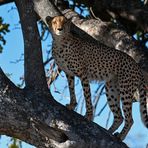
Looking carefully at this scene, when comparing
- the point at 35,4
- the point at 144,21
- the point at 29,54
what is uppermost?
the point at 29,54

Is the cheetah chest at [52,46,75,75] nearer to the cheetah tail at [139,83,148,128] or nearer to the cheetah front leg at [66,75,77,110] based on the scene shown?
the cheetah front leg at [66,75,77,110]

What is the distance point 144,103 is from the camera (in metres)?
6.19

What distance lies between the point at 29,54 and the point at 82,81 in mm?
962

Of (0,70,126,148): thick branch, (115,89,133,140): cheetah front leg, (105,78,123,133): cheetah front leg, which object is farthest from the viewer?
(105,78,123,133): cheetah front leg

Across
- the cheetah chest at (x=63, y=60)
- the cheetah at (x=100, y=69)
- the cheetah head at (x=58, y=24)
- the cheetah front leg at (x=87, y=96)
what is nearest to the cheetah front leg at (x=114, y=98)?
the cheetah at (x=100, y=69)

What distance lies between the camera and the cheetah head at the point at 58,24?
606cm

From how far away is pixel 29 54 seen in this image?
5344mm

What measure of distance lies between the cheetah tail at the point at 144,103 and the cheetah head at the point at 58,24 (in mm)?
1000

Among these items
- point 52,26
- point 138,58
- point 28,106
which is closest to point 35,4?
point 52,26

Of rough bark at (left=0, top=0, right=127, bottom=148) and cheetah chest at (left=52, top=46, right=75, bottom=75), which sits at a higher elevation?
rough bark at (left=0, top=0, right=127, bottom=148)

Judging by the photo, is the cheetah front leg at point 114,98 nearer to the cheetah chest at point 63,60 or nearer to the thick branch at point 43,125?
the cheetah chest at point 63,60

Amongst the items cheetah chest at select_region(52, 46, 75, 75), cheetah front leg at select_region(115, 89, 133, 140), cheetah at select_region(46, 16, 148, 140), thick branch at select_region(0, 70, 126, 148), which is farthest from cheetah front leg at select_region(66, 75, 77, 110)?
thick branch at select_region(0, 70, 126, 148)

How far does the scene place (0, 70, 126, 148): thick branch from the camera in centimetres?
489

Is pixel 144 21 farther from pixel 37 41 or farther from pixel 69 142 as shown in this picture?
pixel 69 142
